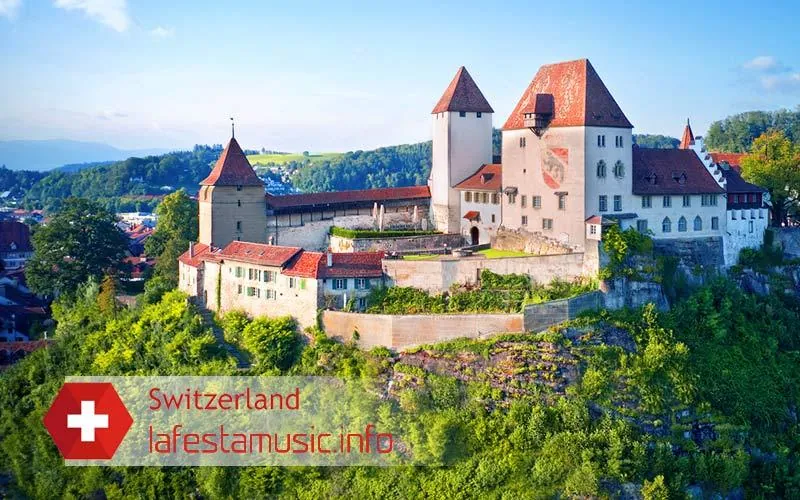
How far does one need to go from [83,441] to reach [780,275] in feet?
130

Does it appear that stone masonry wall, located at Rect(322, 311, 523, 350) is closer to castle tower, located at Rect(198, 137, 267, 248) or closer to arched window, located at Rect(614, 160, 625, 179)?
arched window, located at Rect(614, 160, 625, 179)

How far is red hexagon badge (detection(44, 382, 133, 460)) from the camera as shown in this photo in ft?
162

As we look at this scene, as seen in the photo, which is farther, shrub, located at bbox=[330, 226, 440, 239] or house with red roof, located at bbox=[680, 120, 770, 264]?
shrub, located at bbox=[330, 226, 440, 239]

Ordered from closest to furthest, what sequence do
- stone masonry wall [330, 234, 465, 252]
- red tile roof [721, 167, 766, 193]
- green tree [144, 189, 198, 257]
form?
red tile roof [721, 167, 766, 193] → stone masonry wall [330, 234, 465, 252] → green tree [144, 189, 198, 257]

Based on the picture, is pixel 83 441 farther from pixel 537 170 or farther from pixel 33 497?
pixel 537 170

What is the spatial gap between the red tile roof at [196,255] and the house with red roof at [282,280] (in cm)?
14

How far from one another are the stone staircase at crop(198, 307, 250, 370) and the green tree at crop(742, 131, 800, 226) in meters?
33.7

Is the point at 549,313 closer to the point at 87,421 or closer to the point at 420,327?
the point at 420,327

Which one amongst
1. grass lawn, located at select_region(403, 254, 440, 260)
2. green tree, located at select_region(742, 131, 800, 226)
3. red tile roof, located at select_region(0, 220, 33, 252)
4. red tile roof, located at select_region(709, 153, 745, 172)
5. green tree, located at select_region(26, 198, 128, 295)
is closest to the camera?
grass lawn, located at select_region(403, 254, 440, 260)

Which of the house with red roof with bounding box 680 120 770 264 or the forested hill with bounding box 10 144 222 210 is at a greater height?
the forested hill with bounding box 10 144 222 210

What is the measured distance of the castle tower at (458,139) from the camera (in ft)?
198

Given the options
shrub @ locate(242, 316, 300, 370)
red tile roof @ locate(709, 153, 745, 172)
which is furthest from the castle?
red tile roof @ locate(709, 153, 745, 172)

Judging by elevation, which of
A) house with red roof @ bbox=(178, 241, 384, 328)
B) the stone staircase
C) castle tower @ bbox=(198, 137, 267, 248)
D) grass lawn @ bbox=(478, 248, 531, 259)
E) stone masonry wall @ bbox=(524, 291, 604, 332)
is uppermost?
castle tower @ bbox=(198, 137, 267, 248)

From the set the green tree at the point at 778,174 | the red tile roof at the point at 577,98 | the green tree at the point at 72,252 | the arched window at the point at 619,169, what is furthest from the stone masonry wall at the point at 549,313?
the green tree at the point at 72,252
